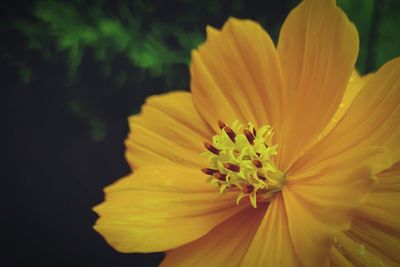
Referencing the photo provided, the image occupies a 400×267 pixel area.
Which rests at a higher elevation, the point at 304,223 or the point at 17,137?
the point at 17,137

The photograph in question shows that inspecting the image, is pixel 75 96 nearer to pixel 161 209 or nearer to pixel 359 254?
pixel 161 209

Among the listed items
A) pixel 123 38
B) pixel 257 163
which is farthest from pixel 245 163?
pixel 123 38

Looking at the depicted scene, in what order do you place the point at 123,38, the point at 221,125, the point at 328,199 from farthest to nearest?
the point at 123,38
the point at 221,125
the point at 328,199

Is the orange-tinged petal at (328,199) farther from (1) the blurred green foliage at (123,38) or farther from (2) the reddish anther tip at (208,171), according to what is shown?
(1) the blurred green foliage at (123,38)

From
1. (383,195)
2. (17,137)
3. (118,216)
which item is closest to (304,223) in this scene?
(383,195)

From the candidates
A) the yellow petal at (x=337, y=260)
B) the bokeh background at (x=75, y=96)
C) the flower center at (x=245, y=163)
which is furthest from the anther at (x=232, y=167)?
the bokeh background at (x=75, y=96)

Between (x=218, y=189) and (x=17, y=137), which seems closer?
(x=218, y=189)

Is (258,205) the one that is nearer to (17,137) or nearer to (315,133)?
(315,133)
